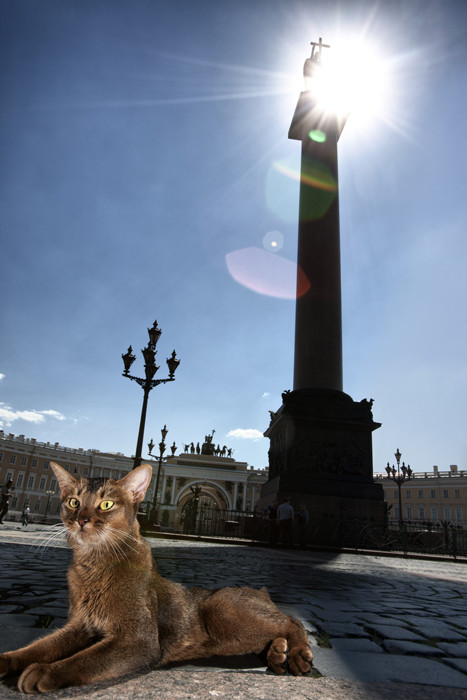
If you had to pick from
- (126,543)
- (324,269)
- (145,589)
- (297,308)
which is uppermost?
(324,269)

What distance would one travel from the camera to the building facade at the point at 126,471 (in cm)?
9019

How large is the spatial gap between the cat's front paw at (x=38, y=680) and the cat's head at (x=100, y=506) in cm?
47

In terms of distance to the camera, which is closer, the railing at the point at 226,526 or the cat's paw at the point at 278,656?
the cat's paw at the point at 278,656

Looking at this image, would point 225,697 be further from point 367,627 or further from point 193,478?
point 193,478

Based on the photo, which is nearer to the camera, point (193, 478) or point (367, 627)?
point (367, 627)

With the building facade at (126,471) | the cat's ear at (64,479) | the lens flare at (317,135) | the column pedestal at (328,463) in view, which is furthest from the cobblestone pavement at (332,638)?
the building facade at (126,471)

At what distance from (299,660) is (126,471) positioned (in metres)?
94.4

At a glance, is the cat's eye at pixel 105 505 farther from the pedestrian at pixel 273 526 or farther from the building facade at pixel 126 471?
the building facade at pixel 126 471

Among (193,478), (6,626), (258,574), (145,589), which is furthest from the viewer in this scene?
(193,478)

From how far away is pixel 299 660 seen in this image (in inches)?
82.7

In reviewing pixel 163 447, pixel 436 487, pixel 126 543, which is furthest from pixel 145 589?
pixel 436 487

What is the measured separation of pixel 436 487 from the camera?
8531cm

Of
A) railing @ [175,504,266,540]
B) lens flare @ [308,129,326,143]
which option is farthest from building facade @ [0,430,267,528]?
lens flare @ [308,129,326,143]

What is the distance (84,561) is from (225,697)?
0.81 metres
